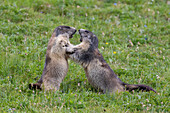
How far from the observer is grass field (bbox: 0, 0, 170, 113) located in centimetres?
588

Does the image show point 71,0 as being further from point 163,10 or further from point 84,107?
point 84,107

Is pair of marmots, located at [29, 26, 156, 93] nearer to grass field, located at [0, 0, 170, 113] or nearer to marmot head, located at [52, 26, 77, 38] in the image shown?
marmot head, located at [52, 26, 77, 38]

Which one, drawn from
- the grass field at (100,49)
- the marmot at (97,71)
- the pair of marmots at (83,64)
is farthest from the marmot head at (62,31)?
the grass field at (100,49)

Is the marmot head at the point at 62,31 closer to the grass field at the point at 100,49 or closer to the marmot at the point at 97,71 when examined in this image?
the marmot at the point at 97,71

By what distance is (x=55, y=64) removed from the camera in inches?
261

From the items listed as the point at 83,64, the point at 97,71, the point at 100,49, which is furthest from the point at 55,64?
the point at 100,49

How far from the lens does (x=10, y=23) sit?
32.1 feet

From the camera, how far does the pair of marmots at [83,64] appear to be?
649 cm

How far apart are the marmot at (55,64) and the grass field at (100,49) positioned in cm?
30

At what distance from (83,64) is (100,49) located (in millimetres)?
2430

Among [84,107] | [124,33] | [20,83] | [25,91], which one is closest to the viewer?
[84,107]

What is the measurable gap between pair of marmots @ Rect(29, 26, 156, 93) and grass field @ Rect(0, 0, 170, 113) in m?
0.29

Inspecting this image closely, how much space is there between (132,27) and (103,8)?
186cm

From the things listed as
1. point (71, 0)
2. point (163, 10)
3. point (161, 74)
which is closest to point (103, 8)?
point (71, 0)
